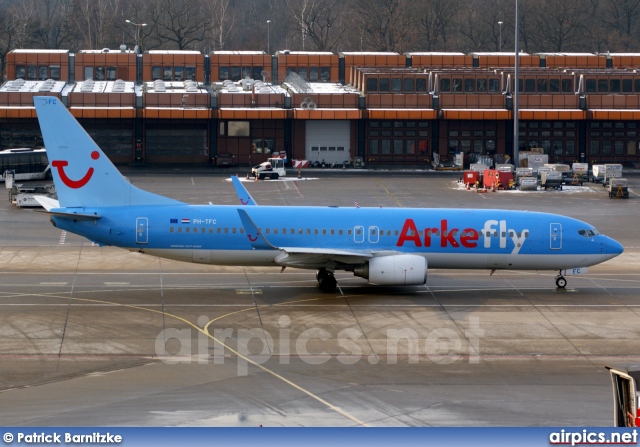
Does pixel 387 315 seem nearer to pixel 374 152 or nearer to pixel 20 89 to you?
pixel 374 152

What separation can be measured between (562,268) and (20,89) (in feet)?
251

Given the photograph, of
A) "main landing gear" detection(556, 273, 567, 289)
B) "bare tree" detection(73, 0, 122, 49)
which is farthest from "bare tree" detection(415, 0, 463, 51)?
→ "main landing gear" detection(556, 273, 567, 289)

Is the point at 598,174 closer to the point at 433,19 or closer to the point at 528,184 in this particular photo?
the point at 528,184

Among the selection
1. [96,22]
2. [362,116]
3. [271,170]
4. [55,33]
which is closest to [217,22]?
[96,22]

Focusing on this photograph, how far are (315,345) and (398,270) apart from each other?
8236 mm

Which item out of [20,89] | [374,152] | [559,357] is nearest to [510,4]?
[374,152]

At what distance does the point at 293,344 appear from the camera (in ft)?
124

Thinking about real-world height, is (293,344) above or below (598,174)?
below

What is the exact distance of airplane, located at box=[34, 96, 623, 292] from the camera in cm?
4544

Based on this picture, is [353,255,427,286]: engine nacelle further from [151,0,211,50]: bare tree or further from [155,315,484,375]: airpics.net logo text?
[151,0,211,50]: bare tree

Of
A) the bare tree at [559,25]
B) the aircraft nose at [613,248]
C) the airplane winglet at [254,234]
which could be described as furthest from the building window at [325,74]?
the airplane winglet at [254,234]

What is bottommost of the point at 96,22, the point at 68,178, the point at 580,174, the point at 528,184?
the point at 528,184

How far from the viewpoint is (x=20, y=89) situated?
108438 mm

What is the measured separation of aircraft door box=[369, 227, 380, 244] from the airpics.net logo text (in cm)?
685
